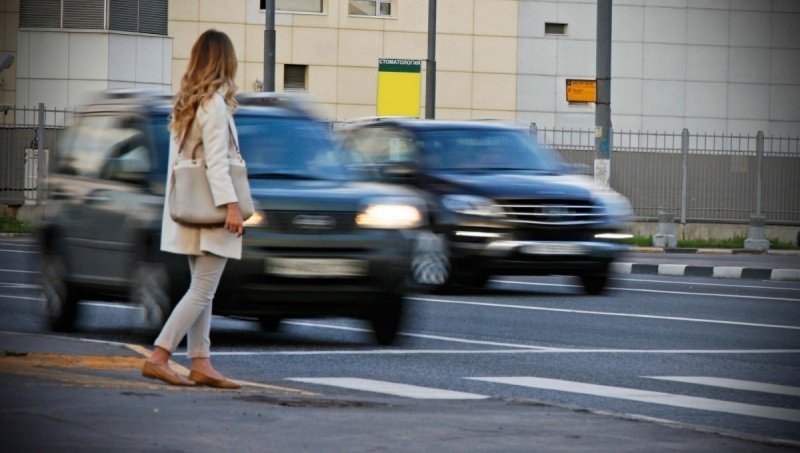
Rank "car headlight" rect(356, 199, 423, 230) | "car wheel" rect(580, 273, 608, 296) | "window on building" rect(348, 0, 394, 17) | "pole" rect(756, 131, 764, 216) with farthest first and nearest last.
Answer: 1. "window on building" rect(348, 0, 394, 17)
2. "pole" rect(756, 131, 764, 216)
3. "car wheel" rect(580, 273, 608, 296)
4. "car headlight" rect(356, 199, 423, 230)

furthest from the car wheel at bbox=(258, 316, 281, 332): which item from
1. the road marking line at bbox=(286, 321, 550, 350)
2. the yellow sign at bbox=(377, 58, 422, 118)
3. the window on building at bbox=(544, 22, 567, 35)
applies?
the window on building at bbox=(544, 22, 567, 35)

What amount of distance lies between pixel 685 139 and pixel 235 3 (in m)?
16.7

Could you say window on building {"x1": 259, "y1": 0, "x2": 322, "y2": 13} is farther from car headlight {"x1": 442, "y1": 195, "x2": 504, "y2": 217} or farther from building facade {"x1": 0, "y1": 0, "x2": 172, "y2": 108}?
car headlight {"x1": 442, "y1": 195, "x2": 504, "y2": 217}

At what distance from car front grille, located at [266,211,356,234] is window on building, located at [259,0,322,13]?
123 ft

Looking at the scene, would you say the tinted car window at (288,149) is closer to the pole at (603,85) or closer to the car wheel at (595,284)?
the car wheel at (595,284)

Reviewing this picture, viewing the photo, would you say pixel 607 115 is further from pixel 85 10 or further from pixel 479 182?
pixel 85 10

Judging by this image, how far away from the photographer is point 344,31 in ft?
164

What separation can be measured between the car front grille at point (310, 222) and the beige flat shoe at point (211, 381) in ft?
10.1

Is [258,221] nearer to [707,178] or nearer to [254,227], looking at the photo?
[254,227]

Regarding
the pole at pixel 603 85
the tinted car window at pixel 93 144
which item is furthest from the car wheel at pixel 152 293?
the pole at pixel 603 85

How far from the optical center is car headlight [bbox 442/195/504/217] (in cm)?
1802

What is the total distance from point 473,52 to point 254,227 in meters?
39.4

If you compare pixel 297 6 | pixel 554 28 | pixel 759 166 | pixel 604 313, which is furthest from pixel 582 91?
pixel 554 28

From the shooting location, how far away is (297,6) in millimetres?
49844
